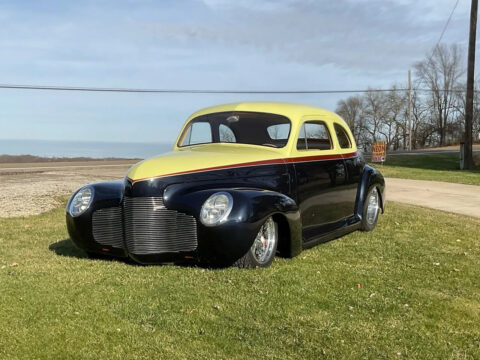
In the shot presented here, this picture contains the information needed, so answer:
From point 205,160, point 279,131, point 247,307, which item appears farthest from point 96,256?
point 279,131

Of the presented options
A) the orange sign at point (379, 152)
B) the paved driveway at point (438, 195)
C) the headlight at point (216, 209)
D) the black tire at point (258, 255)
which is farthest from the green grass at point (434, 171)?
the headlight at point (216, 209)

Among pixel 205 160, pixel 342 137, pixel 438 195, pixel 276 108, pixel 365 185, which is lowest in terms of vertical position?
pixel 438 195

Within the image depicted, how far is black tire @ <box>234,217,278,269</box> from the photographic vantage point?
4.45 metres

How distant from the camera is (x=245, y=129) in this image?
5621 mm

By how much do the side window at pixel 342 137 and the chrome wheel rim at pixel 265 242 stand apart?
7.19 ft

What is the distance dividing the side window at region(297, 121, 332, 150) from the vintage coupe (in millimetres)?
16

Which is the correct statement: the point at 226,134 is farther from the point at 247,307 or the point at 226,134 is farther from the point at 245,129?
the point at 247,307

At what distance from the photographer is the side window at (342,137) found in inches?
250

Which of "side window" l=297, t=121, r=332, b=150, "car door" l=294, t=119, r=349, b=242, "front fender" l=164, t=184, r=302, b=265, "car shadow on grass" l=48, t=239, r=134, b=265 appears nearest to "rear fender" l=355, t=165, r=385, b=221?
"car door" l=294, t=119, r=349, b=242

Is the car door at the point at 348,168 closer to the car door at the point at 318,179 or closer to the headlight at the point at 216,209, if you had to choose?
the car door at the point at 318,179

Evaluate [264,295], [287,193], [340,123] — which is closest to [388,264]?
[287,193]

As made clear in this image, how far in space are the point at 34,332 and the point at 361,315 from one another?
2.41 metres

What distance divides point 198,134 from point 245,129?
0.79 meters

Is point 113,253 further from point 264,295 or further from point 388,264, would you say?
point 388,264
